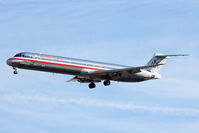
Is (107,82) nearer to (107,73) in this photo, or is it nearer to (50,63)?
(107,73)

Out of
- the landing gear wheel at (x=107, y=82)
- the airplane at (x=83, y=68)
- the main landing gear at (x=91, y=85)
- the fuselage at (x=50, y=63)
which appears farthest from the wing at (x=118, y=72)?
the main landing gear at (x=91, y=85)

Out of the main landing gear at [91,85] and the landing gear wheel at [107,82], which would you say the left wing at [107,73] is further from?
the main landing gear at [91,85]

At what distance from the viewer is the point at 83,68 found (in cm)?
5662

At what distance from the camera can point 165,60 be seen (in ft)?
221

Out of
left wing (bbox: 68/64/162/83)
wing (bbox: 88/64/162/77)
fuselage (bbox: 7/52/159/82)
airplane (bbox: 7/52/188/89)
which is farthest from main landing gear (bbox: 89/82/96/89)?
fuselage (bbox: 7/52/159/82)

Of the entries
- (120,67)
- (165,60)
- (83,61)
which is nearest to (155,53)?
(165,60)

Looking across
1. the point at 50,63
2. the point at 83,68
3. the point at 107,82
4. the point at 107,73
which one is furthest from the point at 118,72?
the point at 50,63

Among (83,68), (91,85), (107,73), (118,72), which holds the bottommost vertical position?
(91,85)

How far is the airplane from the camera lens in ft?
179

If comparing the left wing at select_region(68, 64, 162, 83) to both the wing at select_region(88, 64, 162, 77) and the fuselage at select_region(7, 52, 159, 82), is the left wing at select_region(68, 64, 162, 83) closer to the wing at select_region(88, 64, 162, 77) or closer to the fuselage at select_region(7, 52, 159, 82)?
the wing at select_region(88, 64, 162, 77)

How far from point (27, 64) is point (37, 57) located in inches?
64.7

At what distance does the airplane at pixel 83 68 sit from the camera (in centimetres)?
5459

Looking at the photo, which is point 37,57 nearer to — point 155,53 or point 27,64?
point 27,64

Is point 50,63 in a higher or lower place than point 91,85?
higher
